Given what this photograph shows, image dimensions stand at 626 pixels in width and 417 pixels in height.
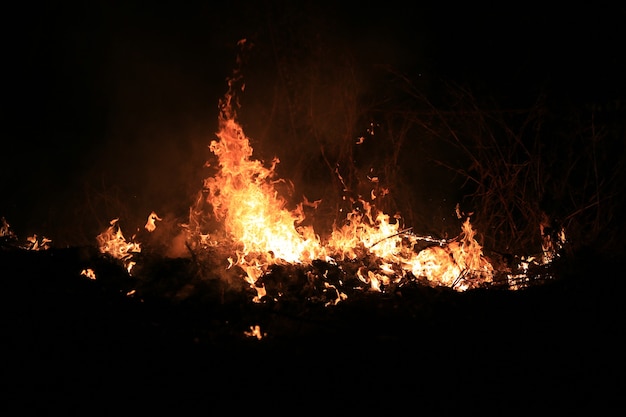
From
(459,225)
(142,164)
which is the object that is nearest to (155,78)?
(142,164)

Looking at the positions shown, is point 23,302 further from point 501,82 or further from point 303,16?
point 501,82

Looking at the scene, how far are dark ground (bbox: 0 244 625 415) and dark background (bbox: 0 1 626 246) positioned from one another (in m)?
3.01

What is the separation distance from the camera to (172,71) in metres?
7.46

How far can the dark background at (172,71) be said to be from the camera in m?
6.73

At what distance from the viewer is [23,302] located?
391cm

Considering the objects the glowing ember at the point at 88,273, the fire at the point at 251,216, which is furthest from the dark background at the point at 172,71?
the glowing ember at the point at 88,273

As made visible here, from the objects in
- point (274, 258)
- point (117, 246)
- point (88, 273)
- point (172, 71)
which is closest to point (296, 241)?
point (274, 258)

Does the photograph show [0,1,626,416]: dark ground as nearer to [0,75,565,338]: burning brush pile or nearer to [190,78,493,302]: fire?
[0,75,565,338]: burning brush pile

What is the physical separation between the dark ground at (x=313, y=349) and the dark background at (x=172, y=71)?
301 cm

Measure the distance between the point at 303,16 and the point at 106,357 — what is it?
5261 mm

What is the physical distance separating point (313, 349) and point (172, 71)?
543cm

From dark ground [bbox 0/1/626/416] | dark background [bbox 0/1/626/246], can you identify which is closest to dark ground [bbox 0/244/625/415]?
dark ground [bbox 0/1/626/416]

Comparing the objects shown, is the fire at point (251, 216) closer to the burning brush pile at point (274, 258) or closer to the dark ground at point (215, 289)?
the burning brush pile at point (274, 258)

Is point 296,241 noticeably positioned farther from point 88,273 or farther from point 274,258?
point 88,273
